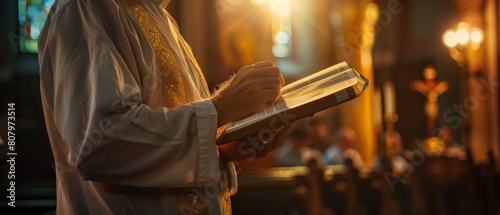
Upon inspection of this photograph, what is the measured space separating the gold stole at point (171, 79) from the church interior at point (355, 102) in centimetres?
27

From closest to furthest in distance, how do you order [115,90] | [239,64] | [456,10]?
1. [115,90]
2. [239,64]
3. [456,10]

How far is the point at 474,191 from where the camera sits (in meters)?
7.22

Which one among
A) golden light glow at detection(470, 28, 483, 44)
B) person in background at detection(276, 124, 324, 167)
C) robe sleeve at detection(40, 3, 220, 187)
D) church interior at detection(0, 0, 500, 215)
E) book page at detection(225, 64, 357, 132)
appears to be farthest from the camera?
person in background at detection(276, 124, 324, 167)

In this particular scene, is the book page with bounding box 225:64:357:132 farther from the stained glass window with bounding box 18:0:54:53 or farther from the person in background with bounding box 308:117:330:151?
the person in background with bounding box 308:117:330:151

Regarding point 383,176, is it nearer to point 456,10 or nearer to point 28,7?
point 28,7

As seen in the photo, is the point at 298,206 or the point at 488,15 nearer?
the point at 298,206

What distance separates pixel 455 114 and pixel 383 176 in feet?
24.3

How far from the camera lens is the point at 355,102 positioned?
47.3 ft

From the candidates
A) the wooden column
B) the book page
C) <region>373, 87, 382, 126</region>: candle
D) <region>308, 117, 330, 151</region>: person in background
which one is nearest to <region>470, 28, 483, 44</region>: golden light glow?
<region>373, 87, 382, 126</region>: candle

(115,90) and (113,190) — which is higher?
(115,90)

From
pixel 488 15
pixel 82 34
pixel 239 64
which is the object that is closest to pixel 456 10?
pixel 488 15

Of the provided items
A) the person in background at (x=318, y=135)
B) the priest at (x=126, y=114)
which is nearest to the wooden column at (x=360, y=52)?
the person in background at (x=318, y=135)

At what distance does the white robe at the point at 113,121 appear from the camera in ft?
4.70

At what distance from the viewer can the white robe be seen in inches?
56.4
